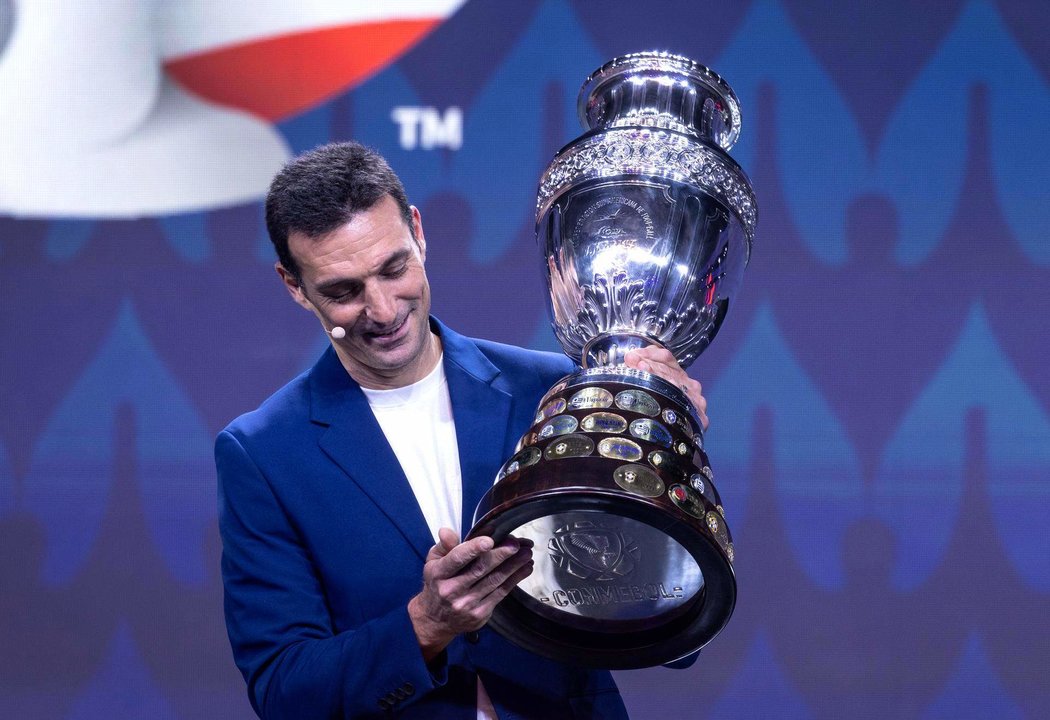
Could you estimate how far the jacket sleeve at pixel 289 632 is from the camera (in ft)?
3.85

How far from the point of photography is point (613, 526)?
43.8 inches

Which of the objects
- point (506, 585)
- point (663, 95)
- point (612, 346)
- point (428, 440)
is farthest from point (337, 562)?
point (663, 95)

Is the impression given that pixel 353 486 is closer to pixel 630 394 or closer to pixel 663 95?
pixel 630 394

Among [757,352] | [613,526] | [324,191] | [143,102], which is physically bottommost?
[613,526]

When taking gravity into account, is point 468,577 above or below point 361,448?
below

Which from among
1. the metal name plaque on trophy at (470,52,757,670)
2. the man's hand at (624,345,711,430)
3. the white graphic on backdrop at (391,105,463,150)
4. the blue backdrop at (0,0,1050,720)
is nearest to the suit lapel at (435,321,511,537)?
the metal name plaque on trophy at (470,52,757,670)

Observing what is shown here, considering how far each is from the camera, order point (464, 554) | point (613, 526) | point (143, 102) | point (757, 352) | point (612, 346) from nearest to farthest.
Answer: point (464, 554) → point (613, 526) → point (612, 346) → point (757, 352) → point (143, 102)

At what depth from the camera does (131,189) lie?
2.42 metres

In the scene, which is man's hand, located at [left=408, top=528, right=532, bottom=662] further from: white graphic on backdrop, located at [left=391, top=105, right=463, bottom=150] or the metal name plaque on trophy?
white graphic on backdrop, located at [left=391, top=105, right=463, bottom=150]

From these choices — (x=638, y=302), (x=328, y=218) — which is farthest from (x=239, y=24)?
(x=638, y=302)

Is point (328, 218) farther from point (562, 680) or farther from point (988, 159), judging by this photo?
point (988, 159)

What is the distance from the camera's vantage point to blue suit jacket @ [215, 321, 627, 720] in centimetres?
125

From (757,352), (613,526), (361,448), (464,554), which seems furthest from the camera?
(757,352)

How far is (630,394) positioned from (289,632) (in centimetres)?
48
